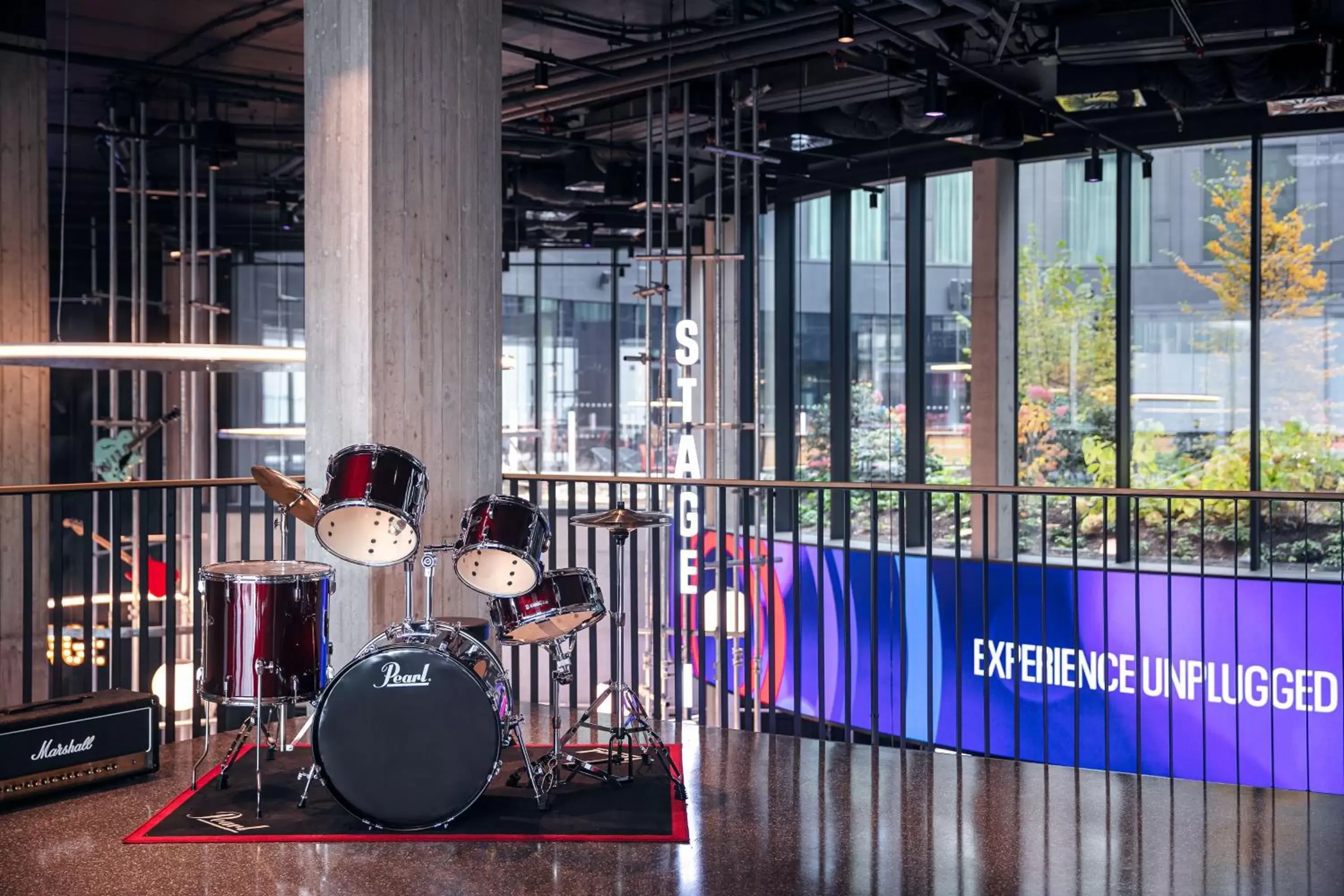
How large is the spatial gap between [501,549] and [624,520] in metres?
0.50

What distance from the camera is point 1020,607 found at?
10758 mm

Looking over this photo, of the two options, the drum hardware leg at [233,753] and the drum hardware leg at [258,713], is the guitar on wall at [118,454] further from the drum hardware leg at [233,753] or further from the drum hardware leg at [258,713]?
the drum hardware leg at [258,713]

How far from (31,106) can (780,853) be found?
769cm

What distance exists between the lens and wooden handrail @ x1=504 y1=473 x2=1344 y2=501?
15.7 ft

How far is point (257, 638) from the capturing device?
4.19 m

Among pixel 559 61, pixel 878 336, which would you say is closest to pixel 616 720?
pixel 559 61

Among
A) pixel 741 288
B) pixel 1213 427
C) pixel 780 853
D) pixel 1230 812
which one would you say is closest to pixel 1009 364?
pixel 1213 427

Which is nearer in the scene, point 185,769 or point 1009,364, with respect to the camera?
point 185,769

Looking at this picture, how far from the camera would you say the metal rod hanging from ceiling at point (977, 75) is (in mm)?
7344

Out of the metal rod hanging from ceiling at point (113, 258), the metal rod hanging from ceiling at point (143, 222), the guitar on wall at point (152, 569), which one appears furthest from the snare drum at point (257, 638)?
the metal rod hanging from ceiling at point (113, 258)

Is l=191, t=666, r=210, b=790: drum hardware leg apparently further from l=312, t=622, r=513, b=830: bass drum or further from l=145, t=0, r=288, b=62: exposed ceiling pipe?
l=145, t=0, r=288, b=62: exposed ceiling pipe

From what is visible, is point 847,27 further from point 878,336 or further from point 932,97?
point 878,336

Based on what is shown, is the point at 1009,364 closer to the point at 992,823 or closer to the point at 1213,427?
the point at 1213,427

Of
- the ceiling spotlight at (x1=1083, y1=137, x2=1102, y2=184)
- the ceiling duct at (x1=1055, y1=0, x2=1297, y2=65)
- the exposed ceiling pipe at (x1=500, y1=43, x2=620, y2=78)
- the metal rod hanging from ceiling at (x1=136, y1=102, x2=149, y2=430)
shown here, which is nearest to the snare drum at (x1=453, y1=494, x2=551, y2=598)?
the exposed ceiling pipe at (x1=500, y1=43, x2=620, y2=78)
